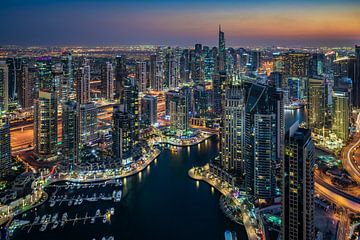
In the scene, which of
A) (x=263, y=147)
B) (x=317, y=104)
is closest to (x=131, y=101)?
(x=263, y=147)

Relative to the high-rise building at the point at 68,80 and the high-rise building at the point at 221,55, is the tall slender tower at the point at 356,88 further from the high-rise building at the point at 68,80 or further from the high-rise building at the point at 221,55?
the high-rise building at the point at 68,80

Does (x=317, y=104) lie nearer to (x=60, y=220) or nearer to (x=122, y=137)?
(x=122, y=137)

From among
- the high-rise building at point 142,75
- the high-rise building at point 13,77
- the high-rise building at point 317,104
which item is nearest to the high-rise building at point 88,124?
the high-rise building at point 13,77

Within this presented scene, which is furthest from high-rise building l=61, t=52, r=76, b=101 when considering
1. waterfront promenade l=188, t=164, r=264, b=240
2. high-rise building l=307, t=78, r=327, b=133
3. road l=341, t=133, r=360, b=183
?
road l=341, t=133, r=360, b=183

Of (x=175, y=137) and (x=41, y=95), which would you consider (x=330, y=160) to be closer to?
(x=175, y=137)

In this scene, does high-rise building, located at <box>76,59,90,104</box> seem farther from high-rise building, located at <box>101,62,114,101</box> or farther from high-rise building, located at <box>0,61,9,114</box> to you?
high-rise building, located at <box>0,61,9,114</box>

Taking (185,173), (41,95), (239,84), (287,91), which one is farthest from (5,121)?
(287,91)
